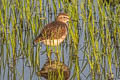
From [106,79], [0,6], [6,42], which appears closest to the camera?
[106,79]

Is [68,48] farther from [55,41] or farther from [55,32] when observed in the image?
[55,32]

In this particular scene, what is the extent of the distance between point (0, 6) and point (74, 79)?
11.8ft

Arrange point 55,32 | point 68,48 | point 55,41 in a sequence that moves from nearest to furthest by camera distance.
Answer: point 68,48 < point 55,41 < point 55,32

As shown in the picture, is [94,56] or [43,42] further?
[43,42]

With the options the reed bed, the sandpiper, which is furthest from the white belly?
the reed bed

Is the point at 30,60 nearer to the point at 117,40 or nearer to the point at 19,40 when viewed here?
the point at 19,40

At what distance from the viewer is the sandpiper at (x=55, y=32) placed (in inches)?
337

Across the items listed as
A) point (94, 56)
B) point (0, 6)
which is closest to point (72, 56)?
point (94, 56)

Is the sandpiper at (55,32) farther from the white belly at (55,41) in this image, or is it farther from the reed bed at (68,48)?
the reed bed at (68,48)

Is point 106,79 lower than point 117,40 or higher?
lower

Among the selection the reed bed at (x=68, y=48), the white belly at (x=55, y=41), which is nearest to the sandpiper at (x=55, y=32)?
the white belly at (x=55, y=41)

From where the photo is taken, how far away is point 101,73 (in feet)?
24.3

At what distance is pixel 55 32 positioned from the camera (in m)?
9.22

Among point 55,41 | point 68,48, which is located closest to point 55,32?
point 55,41
